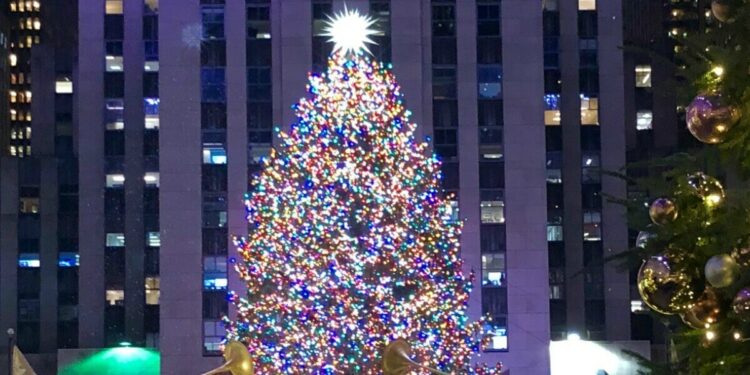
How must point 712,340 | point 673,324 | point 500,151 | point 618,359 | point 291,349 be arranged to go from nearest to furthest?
point 712,340 < point 673,324 < point 291,349 < point 500,151 < point 618,359

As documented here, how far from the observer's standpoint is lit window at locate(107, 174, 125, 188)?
52.7m

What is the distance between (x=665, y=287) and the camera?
718 cm

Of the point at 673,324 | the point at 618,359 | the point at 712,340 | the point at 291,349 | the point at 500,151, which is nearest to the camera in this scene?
the point at 712,340

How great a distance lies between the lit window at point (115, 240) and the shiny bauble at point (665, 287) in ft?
155

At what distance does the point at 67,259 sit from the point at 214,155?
1849cm

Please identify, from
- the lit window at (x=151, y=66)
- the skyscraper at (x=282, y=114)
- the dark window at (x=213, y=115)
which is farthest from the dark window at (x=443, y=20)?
the lit window at (x=151, y=66)

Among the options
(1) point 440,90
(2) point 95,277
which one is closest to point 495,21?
(1) point 440,90

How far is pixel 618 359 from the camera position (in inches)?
2003

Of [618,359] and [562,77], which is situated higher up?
[562,77]

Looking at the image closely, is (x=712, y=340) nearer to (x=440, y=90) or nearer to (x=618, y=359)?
(x=440, y=90)

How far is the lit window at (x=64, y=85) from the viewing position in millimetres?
74750

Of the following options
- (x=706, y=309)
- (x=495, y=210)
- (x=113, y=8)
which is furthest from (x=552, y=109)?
(x=706, y=309)

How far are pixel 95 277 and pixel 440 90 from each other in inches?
635

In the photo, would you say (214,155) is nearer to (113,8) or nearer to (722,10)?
(113,8)
